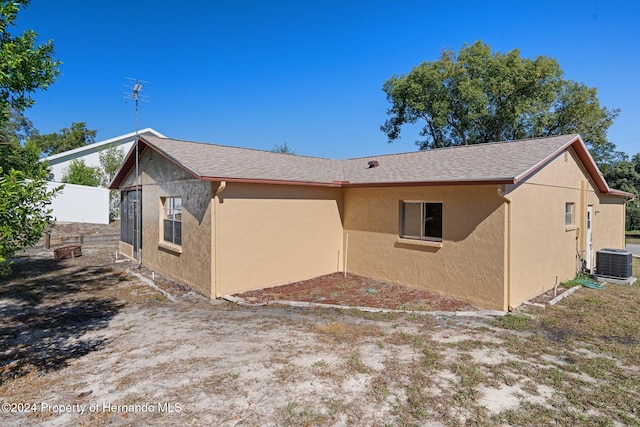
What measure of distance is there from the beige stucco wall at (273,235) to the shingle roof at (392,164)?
0.49m

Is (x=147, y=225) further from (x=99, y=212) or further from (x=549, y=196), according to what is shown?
(x=99, y=212)

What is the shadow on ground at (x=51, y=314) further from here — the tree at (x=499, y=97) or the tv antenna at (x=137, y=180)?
the tree at (x=499, y=97)

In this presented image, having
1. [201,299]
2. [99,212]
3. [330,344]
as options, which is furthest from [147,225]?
[99,212]

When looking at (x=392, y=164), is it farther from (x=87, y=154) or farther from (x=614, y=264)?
(x=87, y=154)

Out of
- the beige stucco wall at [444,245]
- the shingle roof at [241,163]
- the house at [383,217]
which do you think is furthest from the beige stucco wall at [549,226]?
the shingle roof at [241,163]

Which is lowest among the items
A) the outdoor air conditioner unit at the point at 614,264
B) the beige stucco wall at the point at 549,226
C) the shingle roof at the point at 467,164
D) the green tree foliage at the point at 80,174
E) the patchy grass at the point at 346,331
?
the patchy grass at the point at 346,331

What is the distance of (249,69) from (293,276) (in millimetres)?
14675

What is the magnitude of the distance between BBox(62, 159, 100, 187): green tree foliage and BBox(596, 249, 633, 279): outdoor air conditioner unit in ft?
109

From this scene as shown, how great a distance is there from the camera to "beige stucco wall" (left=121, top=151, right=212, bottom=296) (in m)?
8.81

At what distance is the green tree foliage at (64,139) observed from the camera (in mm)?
44191

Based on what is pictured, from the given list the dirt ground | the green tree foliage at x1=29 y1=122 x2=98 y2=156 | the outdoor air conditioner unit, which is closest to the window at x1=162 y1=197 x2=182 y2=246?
the dirt ground

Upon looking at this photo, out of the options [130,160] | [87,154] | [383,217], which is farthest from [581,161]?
[87,154]

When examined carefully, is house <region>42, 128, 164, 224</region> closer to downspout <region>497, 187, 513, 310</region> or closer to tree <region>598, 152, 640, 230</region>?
Answer: downspout <region>497, 187, 513, 310</region>

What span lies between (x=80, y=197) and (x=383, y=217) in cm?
2443
